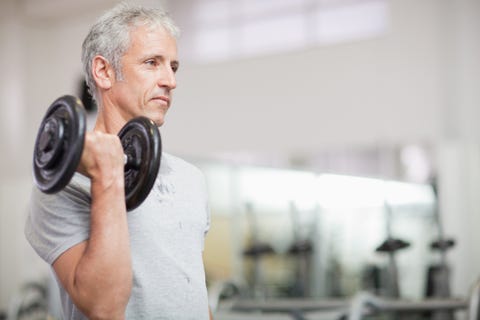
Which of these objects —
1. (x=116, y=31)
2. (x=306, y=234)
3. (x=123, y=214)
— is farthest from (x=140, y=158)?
(x=306, y=234)

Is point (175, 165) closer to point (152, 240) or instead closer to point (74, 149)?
→ point (152, 240)

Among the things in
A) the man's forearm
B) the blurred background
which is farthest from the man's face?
the blurred background

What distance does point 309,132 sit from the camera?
7047 millimetres

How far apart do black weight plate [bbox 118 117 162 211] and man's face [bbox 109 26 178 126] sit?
0.28 ft

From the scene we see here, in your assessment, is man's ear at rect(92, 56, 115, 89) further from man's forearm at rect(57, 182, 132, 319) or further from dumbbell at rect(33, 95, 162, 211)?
man's forearm at rect(57, 182, 132, 319)

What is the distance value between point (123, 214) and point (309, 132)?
19.8ft

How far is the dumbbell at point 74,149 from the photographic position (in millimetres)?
1046

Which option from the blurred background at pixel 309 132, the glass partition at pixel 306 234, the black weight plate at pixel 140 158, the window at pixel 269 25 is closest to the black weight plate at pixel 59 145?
the black weight plate at pixel 140 158

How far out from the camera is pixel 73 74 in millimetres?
8766

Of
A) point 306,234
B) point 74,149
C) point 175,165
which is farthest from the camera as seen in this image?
point 306,234

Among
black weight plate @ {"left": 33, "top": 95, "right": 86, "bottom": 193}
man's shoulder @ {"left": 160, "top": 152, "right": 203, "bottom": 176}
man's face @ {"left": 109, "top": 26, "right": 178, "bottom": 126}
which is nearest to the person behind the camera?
black weight plate @ {"left": 33, "top": 95, "right": 86, "bottom": 193}

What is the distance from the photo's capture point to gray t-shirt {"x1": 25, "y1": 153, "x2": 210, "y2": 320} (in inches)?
45.5

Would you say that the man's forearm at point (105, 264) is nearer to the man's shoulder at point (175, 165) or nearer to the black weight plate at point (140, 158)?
the black weight plate at point (140, 158)

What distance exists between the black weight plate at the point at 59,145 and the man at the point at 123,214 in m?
0.03
